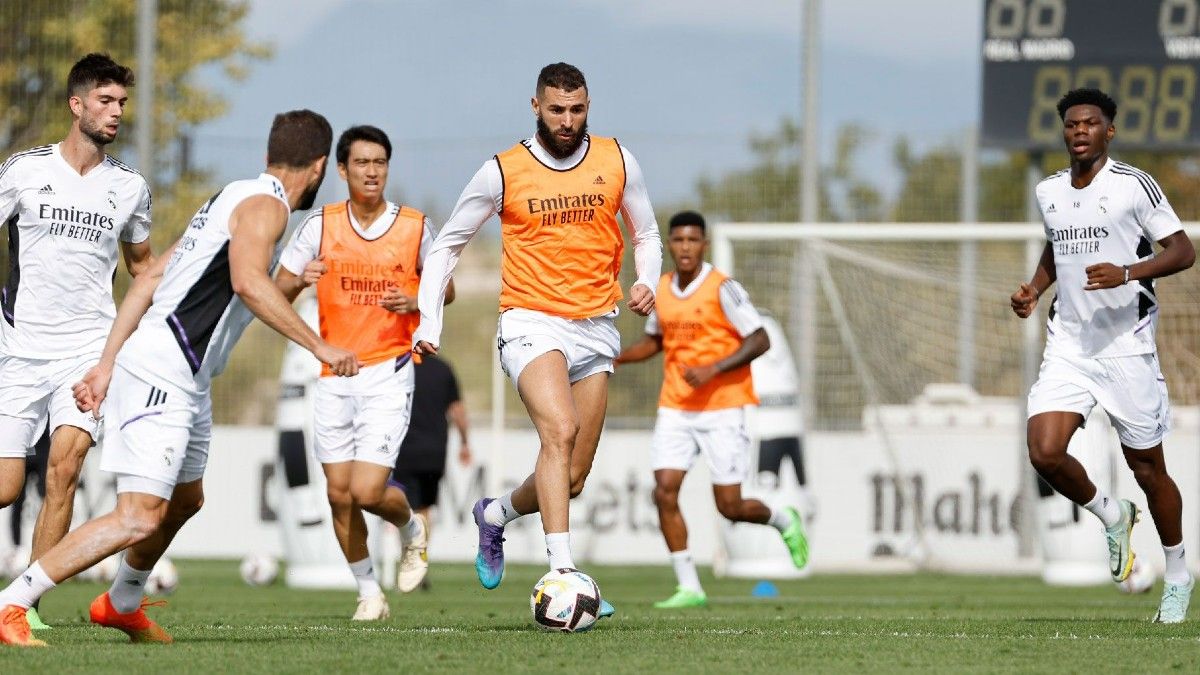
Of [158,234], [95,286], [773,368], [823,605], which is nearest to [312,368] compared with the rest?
[773,368]

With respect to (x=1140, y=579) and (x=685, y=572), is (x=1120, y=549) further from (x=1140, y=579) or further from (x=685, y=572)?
(x=1140, y=579)

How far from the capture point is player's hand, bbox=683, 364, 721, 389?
41.7 feet

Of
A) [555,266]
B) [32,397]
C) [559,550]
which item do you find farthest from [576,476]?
[32,397]

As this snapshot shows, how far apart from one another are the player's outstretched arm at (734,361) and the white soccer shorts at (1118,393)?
342 centimetres

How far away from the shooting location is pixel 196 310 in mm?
7461

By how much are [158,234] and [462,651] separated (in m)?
17.3

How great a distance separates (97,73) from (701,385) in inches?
214

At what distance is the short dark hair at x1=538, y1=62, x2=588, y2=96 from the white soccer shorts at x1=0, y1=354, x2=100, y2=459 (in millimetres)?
2761

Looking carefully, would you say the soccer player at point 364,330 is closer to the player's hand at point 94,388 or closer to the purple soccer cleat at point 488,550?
the purple soccer cleat at point 488,550

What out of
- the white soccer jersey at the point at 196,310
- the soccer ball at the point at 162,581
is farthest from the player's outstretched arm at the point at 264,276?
the soccer ball at the point at 162,581

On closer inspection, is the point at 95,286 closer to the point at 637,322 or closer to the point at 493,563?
the point at 493,563

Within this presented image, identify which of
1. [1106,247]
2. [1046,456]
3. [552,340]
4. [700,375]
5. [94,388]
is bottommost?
[1046,456]

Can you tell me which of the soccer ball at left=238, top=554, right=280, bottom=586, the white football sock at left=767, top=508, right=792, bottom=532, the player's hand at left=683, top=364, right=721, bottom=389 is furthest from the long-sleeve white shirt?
the soccer ball at left=238, top=554, right=280, bottom=586

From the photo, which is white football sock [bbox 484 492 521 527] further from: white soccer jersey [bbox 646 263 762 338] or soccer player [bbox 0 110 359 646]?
white soccer jersey [bbox 646 263 762 338]
